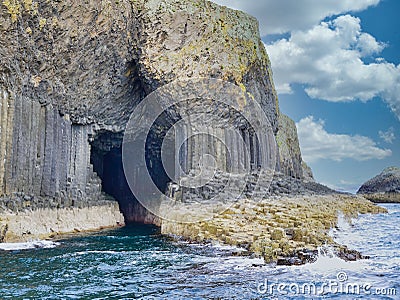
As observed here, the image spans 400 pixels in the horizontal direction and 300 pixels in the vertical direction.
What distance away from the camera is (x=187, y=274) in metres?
12.4

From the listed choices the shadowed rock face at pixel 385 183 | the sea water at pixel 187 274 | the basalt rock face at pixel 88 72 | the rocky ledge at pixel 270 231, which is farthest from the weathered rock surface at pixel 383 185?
the sea water at pixel 187 274

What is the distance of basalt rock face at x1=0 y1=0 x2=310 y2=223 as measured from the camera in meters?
22.3

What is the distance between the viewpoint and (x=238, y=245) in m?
16.8

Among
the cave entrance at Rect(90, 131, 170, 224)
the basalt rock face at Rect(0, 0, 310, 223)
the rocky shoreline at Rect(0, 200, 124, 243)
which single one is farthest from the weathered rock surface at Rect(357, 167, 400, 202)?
the rocky shoreline at Rect(0, 200, 124, 243)

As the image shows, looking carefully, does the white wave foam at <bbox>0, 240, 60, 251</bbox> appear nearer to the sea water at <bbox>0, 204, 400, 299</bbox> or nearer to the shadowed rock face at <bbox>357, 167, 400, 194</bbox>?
the sea water at <bbox>0, 204, 400, 299</bbox>

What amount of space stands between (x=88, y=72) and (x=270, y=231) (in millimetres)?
16087

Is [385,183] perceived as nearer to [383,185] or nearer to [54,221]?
[383,185]

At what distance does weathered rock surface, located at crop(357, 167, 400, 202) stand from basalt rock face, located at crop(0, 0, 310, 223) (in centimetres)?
3943

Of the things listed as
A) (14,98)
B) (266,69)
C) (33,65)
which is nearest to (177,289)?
(14,98)

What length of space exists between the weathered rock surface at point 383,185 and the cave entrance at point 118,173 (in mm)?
41804

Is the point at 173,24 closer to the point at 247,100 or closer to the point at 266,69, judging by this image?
the point at 247,100

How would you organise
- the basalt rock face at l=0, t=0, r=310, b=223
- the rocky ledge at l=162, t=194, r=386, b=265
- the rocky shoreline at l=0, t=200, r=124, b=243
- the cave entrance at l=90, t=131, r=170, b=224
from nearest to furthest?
the rocky ledge at l=162, t=194, r=386, b=265
the rocky shoreline at l=0, t=200, r=124, b=243
the basalt rock face at l=0, t=0, r=310, b=223
the cave entrance at l=90, t=131, r=170, b=224

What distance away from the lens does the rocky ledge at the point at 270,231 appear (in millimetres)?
13844

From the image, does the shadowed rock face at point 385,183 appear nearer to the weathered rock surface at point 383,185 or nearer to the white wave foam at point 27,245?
the weathered rock surface at point 383,185
